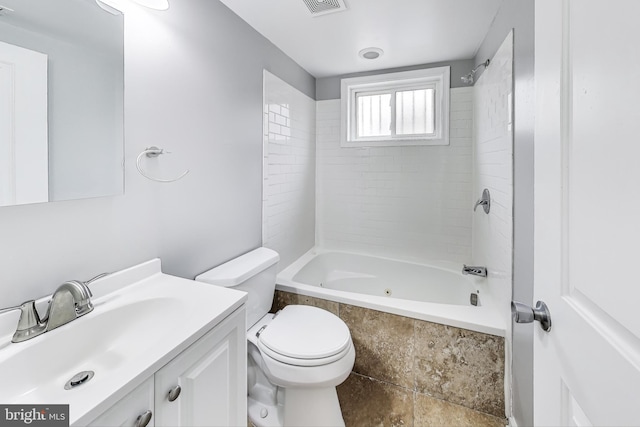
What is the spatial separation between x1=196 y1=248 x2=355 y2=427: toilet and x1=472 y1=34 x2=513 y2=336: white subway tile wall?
38.7 inches

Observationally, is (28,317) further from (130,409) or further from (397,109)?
(397,109)

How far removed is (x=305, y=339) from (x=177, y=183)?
3.41 feet

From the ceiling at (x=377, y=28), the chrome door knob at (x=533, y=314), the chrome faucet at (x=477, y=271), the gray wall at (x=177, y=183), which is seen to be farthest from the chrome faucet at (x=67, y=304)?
the chrome faucet at (x=477, y=271)

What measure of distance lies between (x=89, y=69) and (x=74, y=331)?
0.90m

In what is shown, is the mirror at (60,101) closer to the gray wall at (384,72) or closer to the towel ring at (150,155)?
the towel ring at (150,155)

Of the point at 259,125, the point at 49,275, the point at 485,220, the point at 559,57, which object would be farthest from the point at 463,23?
the point at 49,275

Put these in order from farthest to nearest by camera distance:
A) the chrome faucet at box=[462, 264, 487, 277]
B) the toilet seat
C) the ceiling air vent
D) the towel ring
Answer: the chrome faucet at box=[462, 264, 487, 277]
the ceiling air vent
the toilet seat
the towel ring

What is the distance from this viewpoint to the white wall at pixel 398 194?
2570 millimetres

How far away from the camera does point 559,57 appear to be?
590 mm

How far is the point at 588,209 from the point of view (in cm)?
49

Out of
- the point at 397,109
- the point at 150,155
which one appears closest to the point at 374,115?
the point at 397,109

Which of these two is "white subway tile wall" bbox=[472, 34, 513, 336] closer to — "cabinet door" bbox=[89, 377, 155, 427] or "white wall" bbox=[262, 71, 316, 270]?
"white wall" bbox=[262, 71, 316, 270]

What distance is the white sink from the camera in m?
0.67

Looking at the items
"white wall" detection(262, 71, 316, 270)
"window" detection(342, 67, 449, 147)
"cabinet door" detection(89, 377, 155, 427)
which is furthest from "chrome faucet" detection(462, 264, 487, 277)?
"cabinet door" detection(89, 377, 155, 427)
